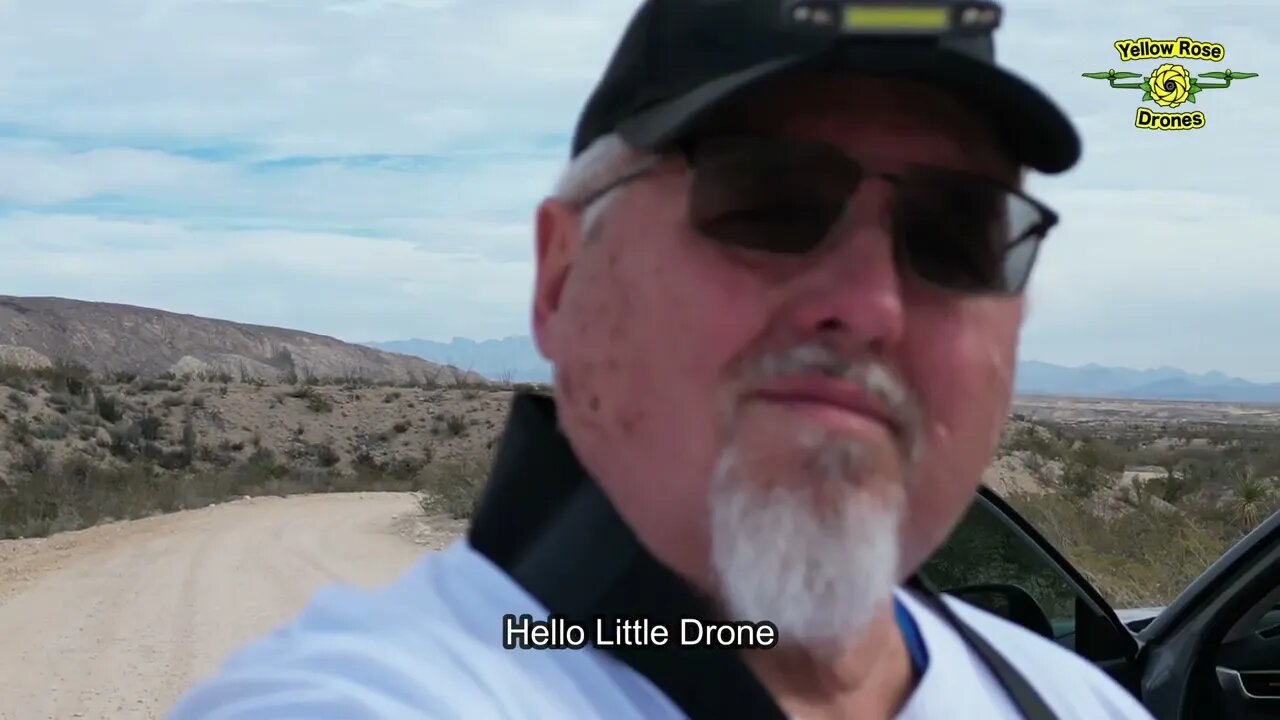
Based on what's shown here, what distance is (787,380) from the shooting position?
147 cm

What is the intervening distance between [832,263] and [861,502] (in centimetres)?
28

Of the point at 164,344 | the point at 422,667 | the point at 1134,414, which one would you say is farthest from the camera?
the point at 1134,414

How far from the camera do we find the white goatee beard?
1473 millimetres

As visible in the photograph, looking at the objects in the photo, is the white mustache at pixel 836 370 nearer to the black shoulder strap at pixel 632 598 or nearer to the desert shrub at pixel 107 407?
the black shoulder strap at pixel 632 598

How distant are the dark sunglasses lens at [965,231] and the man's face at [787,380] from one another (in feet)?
0.09

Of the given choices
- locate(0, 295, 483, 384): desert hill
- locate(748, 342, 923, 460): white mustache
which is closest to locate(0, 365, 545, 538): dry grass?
locate(748, 342, 923, 460): white mustache

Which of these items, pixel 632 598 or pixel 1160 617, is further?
pixel 1160 617

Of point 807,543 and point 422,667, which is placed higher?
point 807,543

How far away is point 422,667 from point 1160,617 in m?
2.78

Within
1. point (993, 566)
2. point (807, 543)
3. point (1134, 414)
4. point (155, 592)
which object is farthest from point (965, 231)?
point (1134, 414)

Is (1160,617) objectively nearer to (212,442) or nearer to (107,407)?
(212,442)

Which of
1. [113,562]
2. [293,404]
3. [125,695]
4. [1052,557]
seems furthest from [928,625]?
[293,404]

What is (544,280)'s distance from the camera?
1811 mm

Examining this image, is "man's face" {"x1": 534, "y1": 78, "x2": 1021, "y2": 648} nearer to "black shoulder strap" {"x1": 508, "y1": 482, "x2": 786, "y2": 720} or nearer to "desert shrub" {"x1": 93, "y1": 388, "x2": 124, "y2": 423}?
"black shoulder strap" {"x1": 508, "y1": 482, "x2": 786, "y2": 720}
